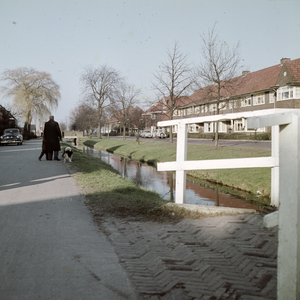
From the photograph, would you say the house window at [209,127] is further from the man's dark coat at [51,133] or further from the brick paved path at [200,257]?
the brick paved path at [200,257]

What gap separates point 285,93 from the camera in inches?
1489

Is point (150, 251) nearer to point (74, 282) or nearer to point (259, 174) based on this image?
point (74, 282)

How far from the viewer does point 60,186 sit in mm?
7648

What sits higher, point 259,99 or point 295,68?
point 295,68

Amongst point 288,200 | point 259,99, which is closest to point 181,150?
point 288,200

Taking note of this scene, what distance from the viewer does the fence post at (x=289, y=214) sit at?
1900 millimetres

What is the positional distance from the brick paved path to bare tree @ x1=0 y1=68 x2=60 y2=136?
151 ft

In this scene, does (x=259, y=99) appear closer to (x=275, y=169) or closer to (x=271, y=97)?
(x=271, y=97)

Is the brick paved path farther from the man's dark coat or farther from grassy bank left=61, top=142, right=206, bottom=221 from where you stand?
the man's dark coat

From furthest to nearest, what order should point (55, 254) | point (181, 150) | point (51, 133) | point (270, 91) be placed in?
point (270, 91)
point (51, 133)
point (181, 150)
point (55, 254)

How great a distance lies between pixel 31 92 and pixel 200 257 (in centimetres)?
4966

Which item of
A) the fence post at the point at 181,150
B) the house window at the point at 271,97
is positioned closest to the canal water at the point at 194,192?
the fence post at the point at 181,150

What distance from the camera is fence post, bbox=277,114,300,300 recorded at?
6.23ft

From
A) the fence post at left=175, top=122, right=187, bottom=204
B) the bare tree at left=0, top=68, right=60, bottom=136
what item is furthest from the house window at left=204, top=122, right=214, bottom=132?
the fence post at left=175, top=122, right=187, bottom=204
